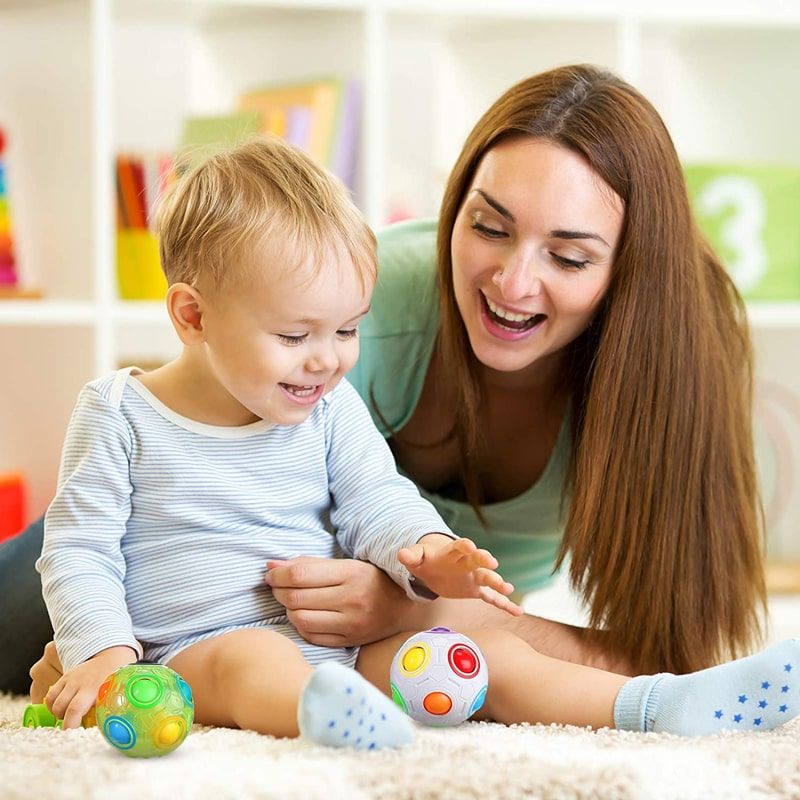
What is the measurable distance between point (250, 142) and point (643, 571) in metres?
0.70

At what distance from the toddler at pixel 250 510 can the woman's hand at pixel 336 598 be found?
19 mm

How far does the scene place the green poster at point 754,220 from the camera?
254cm

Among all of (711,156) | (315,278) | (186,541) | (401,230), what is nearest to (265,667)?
(186,541)

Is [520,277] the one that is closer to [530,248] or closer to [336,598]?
[530,248]

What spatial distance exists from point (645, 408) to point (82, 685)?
0.74 meters

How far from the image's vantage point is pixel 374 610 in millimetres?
1363

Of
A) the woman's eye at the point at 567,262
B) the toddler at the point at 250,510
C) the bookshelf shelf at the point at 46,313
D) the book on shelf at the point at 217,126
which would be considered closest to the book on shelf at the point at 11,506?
the bookshelf shelf at the point at 46,313

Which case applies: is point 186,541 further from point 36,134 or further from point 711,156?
point 711,156

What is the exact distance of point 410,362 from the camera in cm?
172

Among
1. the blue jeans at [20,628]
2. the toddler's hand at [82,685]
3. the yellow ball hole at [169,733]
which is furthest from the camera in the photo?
the blue jeans at [20,628]

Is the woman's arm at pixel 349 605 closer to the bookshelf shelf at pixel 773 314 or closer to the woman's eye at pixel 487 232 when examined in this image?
the woman's eye at pixel 487 232

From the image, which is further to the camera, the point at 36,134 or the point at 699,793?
the point at 36,134

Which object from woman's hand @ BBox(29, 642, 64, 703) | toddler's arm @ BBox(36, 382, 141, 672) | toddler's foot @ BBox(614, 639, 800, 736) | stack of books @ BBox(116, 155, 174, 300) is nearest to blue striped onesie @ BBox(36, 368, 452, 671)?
toddler's arm @ BBox(36, 382, 141, 672)

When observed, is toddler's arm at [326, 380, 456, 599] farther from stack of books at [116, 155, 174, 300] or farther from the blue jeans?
stack of books at [116, 155, 174, 300]
